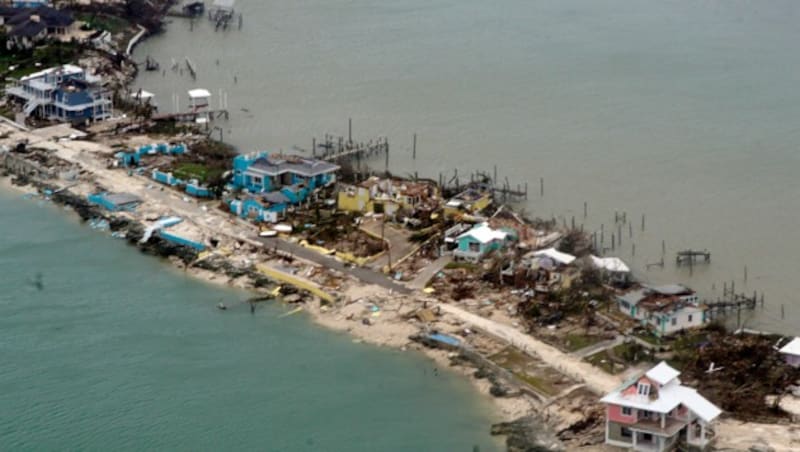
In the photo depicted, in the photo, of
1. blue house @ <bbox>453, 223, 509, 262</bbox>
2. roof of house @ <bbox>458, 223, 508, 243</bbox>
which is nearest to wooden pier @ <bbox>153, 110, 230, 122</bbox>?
roof of house @ <bbox>458, 223, 508, 243</bbox>

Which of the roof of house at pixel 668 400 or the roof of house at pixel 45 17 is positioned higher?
the roof of house at pixel 45 17

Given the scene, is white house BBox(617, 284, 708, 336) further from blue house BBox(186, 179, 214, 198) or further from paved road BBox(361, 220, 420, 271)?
blue house BBox(186, 179, 214, 198)

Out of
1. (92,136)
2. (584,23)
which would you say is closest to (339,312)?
(92,136)

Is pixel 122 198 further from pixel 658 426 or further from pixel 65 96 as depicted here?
pixel 658 426

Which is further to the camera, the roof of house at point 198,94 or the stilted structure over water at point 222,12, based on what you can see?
the stilted structure over water at point 222,12

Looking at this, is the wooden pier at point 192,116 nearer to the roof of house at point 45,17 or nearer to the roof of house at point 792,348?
the roof of house at point 45,17

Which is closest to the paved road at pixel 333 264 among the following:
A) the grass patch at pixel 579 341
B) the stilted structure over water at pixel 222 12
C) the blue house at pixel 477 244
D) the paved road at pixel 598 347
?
the blue house at pixel 477 244

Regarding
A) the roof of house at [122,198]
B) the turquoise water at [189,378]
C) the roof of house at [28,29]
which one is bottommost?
the turquoise water at [189,378]
